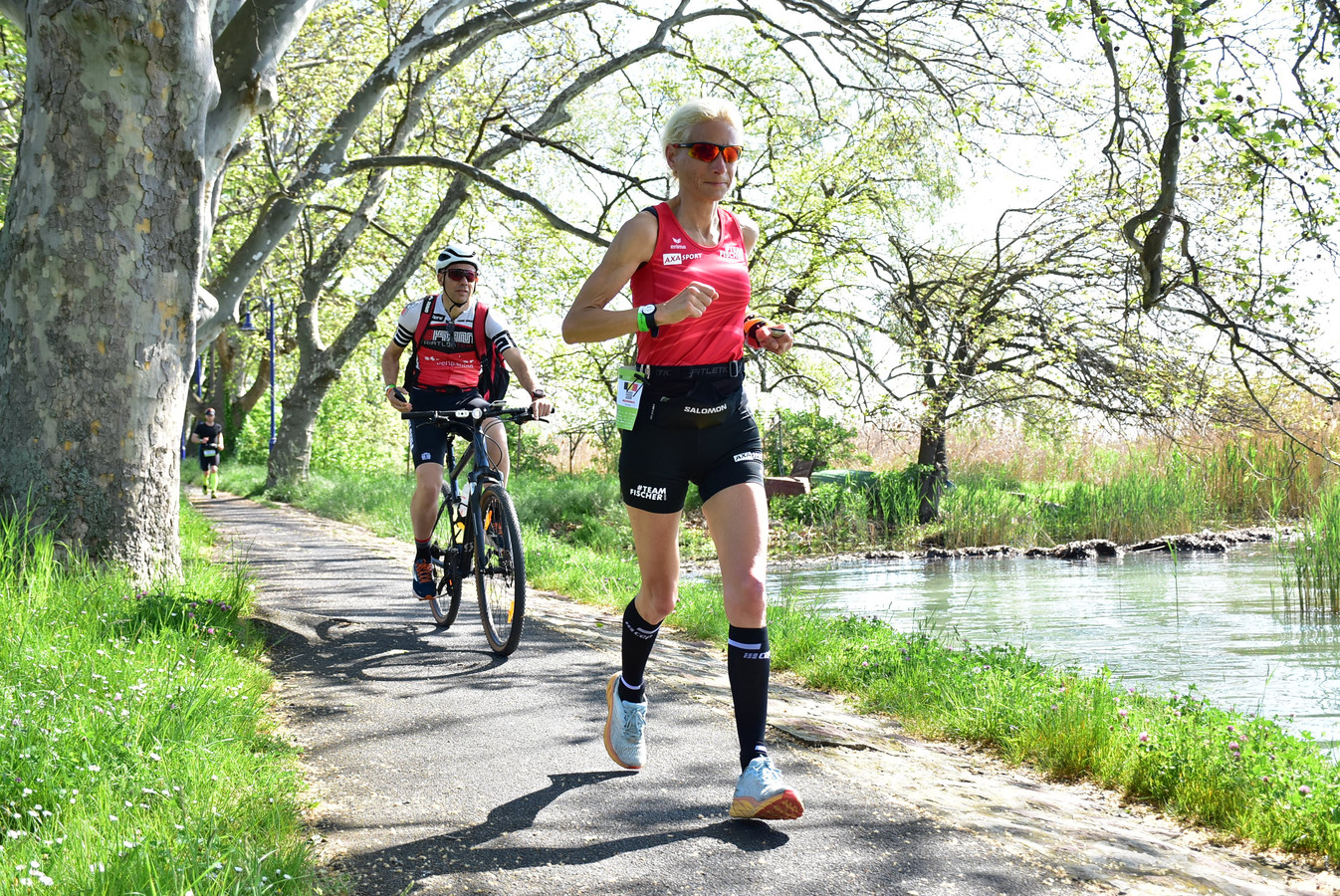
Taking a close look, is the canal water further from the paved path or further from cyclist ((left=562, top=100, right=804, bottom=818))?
cyclist ((left=562, top=100, right=804, bottom=818))

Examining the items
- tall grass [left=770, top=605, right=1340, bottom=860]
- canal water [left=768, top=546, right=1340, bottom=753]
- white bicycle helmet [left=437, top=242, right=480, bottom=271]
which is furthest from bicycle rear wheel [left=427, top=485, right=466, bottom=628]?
canal water [left=768, top=546, right=1340, bottom=753]

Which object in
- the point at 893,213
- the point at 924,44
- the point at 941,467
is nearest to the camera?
the point at 924,44

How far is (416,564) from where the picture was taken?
6.58m

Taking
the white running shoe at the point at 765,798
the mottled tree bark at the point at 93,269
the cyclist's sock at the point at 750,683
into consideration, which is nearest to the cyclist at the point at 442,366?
the mottled tree bark at the point at 93,269

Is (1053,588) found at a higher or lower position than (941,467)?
lower

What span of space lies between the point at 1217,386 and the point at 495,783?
12717 mm

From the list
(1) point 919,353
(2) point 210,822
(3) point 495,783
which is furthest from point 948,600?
(2) point 210,822

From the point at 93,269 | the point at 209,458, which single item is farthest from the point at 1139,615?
the point at 209,458

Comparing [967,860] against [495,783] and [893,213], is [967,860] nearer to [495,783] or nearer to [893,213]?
[495,783]

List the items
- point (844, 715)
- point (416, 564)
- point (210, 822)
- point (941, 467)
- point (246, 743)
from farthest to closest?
point (941, 467)
point (416, 564)
point (844, 715)
point (246, 743)
point (210, 822)

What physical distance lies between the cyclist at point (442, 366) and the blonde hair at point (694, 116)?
9.26 feet

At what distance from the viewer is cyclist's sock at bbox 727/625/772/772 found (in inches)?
134

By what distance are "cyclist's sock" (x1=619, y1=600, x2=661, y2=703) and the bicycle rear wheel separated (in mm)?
2549

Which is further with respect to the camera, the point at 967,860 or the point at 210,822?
the point at 967,860
